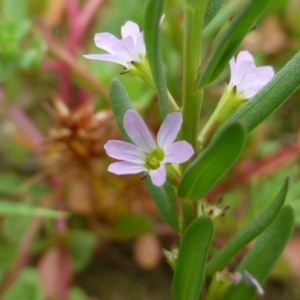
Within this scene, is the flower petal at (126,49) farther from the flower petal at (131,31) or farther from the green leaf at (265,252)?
the green leaf at (265,252)

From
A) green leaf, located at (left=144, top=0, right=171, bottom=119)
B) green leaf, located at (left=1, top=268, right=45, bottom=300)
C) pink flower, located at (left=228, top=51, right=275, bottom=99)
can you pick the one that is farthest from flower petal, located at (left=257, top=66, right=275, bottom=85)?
green leaf, located at (left=1, top=268, right=45, bottom=300)

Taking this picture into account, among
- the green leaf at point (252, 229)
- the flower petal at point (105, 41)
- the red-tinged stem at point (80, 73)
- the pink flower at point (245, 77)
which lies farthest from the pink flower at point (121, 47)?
the red-tinged stem at point (80, 73)

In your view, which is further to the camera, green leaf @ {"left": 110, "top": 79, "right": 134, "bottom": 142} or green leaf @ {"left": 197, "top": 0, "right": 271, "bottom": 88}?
green leaf @ {"left": 110, "top": 79, "right": 134, "bottom": 142}

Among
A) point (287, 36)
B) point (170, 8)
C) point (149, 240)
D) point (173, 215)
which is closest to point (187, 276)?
point (173, 215)

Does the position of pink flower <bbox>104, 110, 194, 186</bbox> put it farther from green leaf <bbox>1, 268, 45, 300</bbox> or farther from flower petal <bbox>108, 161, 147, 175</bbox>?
green leaf <bbox>1, 268, 45, 300</bbox>

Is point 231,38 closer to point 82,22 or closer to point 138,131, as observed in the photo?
point 138,131

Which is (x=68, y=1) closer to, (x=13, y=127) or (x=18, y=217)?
(x=13, y=127)
